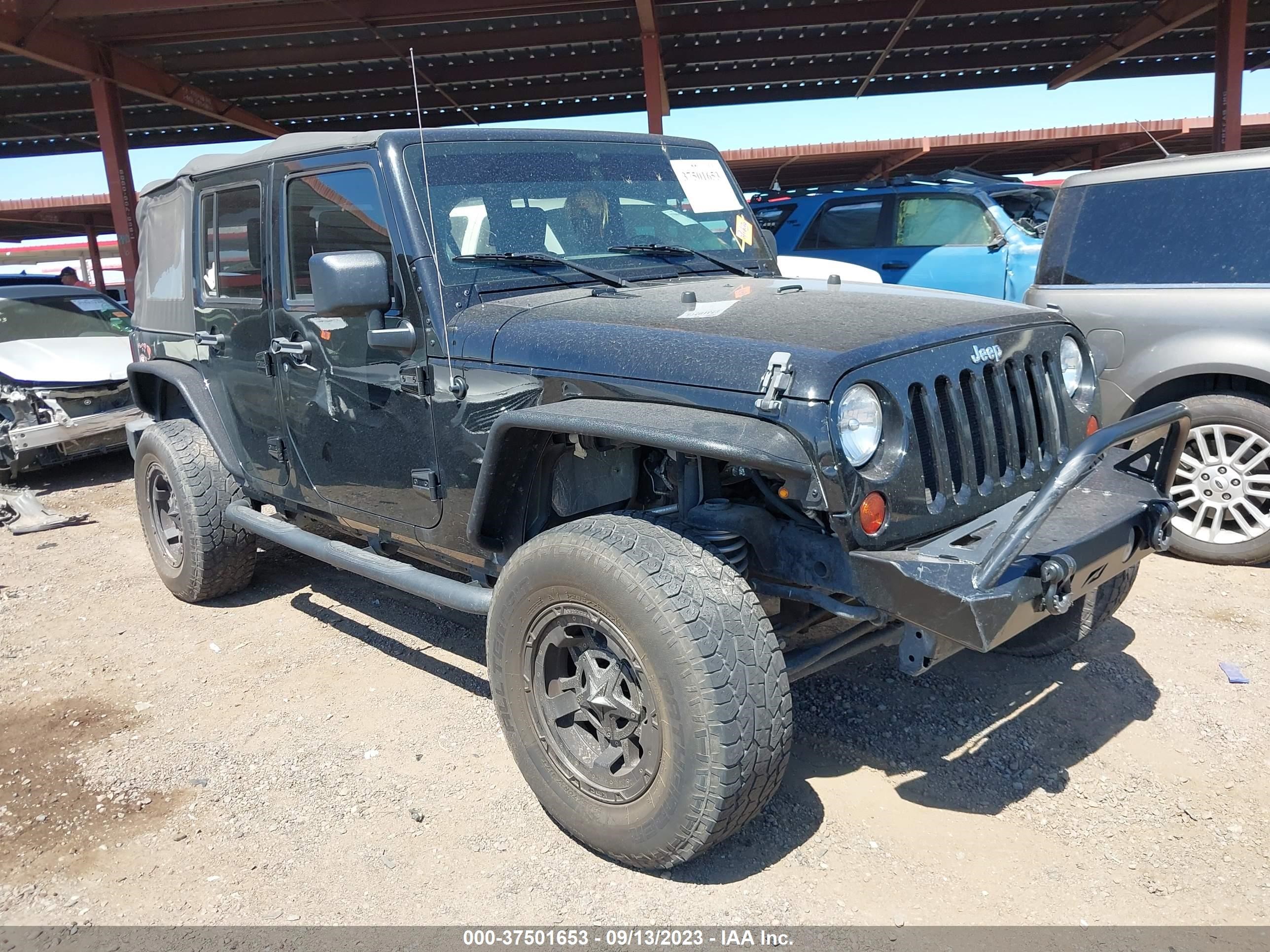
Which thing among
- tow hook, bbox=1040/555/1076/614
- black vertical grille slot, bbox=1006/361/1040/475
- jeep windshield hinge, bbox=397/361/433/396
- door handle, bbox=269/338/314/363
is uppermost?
door handle, bbox=269/338/314/363

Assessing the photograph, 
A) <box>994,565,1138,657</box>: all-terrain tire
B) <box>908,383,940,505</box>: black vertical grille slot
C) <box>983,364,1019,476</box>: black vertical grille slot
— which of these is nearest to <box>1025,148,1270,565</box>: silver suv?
<box>994,565,1138,657</box>: all-terrain tire

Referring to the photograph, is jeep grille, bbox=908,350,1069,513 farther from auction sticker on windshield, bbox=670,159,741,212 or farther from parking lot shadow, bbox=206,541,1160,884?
auction sticker on windshield, bbox=670,159,741,212

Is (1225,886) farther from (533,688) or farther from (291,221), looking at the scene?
(291,221)

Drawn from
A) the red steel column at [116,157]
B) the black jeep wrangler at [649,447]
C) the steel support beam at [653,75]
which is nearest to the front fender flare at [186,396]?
the black jeep wrangler at [649,447]

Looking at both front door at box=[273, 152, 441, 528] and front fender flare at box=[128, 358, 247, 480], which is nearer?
front door at box=[273, 152, 441, 528]

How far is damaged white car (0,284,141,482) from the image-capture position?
7.57m

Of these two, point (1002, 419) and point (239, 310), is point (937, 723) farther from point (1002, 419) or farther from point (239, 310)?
point (239, 310)

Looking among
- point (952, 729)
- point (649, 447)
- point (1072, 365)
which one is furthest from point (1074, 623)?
point (649, 447)

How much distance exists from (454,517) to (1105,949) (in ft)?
7.26

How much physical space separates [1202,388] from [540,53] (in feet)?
32.8

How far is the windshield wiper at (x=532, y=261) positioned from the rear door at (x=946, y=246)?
5.66 meters

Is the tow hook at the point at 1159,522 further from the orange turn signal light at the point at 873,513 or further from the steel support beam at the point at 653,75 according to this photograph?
the steel support beam at the point at 653,75

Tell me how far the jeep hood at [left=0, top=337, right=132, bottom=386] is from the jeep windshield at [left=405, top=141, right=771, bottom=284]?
18.0 feet

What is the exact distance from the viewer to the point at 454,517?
3.21 m
